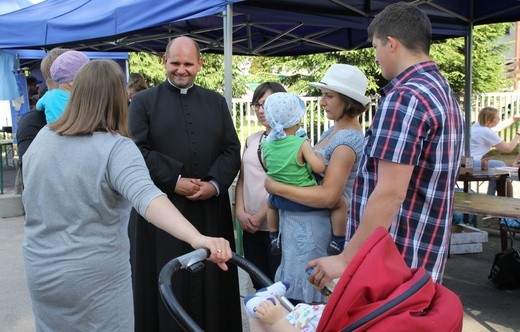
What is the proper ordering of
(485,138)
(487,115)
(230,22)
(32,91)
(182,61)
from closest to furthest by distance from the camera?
(182,61) < (230,22) < (485,138) < (487,115) < (32,91)

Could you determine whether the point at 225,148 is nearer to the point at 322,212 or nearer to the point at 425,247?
the point at 322,212

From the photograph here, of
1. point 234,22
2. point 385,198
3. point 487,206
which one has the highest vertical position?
point 234,22

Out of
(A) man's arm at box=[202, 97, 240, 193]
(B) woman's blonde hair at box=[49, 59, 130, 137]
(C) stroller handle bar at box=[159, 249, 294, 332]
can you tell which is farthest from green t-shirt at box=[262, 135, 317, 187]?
(C) stroller handle bar at box=[159, 249, 294, 332]

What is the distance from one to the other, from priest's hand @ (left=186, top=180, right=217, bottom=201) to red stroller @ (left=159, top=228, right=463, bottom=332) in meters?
1.74

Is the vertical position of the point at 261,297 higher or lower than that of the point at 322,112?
lower

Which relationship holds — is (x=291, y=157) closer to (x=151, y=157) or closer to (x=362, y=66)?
(x=151, y=157)

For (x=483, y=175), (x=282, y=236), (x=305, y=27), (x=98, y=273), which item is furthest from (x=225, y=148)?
(x=305, y=27)

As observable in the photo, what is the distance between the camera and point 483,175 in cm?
596

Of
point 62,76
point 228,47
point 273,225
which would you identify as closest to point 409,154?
point 273,225

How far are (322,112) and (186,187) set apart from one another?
9.93 meters

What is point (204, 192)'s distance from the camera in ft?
11.3

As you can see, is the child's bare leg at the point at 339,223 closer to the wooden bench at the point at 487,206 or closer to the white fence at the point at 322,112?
the wooden bench at the point at 487,206

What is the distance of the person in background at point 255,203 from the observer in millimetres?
3770

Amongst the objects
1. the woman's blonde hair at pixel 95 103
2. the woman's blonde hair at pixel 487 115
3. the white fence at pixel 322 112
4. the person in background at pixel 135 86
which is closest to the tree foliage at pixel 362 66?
the white fence at pixel 322 112
